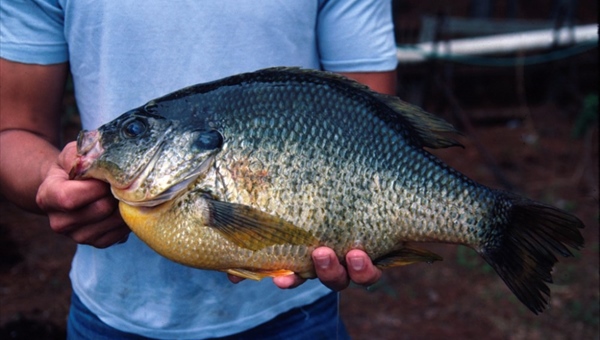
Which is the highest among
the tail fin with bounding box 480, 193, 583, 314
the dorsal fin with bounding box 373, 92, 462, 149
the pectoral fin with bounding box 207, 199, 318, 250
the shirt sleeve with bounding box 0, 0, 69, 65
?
A: the shirt sleeve with bounding box 0, 0, 69, 65

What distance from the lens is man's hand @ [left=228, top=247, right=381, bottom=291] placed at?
5.83 feet

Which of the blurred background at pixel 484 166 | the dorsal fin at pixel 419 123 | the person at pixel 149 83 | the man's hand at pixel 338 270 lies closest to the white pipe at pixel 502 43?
the blurred background at pixel 484 166

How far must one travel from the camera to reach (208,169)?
5.82 ft

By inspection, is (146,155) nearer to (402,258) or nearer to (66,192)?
(66,192)

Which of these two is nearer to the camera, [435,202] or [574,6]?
[435,202]

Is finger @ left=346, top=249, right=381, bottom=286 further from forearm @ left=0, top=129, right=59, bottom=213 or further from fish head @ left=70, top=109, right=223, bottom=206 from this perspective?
forearm @ left=0, top=129, right=59, bottom=213

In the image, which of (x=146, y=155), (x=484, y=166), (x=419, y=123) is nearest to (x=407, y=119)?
(x=419, y=123)

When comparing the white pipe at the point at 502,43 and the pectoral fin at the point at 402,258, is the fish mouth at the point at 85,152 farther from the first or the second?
the white pipe at the point at 502,43

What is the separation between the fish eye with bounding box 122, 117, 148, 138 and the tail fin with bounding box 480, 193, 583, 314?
99 cm

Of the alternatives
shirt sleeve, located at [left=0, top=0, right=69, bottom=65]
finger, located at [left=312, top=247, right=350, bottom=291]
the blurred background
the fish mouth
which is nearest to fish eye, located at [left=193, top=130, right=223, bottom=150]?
the fish mouth

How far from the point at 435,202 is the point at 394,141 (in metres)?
0.20

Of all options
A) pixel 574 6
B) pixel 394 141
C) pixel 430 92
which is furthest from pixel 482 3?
pixel 394 141

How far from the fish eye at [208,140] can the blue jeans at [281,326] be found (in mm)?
650

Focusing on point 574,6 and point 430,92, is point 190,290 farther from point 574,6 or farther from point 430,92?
point 574,6
